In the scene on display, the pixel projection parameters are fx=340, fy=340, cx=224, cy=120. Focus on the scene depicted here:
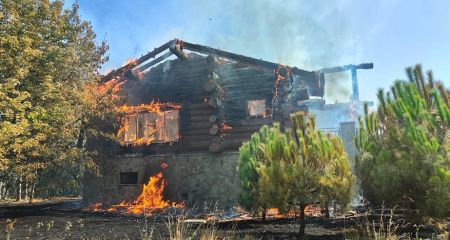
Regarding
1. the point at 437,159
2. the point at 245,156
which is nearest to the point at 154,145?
the point at 245,156

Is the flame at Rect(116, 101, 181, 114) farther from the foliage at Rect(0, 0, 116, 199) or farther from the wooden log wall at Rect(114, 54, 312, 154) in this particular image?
the foliage at Rect(0, 0, 116, 199)

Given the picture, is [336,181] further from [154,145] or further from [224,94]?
[154,145]

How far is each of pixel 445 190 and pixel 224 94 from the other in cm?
1412

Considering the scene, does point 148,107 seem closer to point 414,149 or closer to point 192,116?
point 192,116

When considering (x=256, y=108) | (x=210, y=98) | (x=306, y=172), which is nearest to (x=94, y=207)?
(x=210, y=98)

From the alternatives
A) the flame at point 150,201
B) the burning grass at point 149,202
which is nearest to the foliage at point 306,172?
the burning grass at point 149,202

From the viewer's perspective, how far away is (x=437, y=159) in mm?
6438

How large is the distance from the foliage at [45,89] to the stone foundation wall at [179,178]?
1.80 metres

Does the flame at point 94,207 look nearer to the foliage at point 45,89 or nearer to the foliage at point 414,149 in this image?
the foliage at point 45,89

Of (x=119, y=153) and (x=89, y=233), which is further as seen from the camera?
(x=119, y=153)

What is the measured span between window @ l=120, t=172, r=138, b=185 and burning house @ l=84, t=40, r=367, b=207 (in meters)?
0.06

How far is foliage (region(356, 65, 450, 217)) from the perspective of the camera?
628 centimetres

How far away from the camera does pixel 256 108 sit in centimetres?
1975

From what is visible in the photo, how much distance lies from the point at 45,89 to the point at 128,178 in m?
6.92
